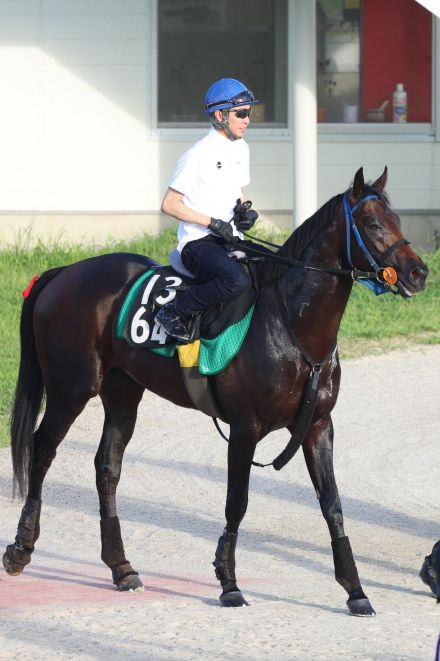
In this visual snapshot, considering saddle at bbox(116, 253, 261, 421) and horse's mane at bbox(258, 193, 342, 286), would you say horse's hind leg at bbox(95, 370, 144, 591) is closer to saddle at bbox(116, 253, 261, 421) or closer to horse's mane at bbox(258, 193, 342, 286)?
saddle at bbox(116, 253, 261, 421)

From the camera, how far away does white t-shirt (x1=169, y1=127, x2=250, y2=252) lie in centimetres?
709

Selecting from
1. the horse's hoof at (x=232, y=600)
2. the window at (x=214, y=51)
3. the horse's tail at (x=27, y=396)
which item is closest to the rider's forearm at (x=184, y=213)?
the horse's tail at (x=27, y=396)

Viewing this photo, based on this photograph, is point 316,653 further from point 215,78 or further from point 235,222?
point 215,78

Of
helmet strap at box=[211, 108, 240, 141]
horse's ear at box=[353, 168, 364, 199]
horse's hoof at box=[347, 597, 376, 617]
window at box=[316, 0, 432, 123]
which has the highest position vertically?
window at box=[316, 0, 432, 123]

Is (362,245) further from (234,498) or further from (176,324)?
(234,498)

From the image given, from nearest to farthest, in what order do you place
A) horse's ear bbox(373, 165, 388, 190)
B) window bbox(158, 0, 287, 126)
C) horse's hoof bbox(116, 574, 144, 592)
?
horse's ear bbox(373, 165, 388, 190), horse's hoof bbox(116, 574, 144, 592), window bbox(158, 0, 287, 126)

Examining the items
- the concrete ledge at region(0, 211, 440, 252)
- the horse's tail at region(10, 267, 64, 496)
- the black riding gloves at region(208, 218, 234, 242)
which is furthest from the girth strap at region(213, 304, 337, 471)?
Result: the concrete ledge at region(0, 211, 440, 252)

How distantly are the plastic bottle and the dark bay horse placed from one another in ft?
30.9

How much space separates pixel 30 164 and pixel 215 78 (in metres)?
2.43

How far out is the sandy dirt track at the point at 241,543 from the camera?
611 centimetres

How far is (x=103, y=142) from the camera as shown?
16422 millimetres

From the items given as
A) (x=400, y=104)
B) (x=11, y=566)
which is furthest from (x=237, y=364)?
(x=400, y=104)

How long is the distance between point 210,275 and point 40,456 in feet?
4.91

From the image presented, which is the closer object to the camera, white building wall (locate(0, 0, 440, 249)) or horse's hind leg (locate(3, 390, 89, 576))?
horse's hind leg (locate(3, 390, 89, 576))
